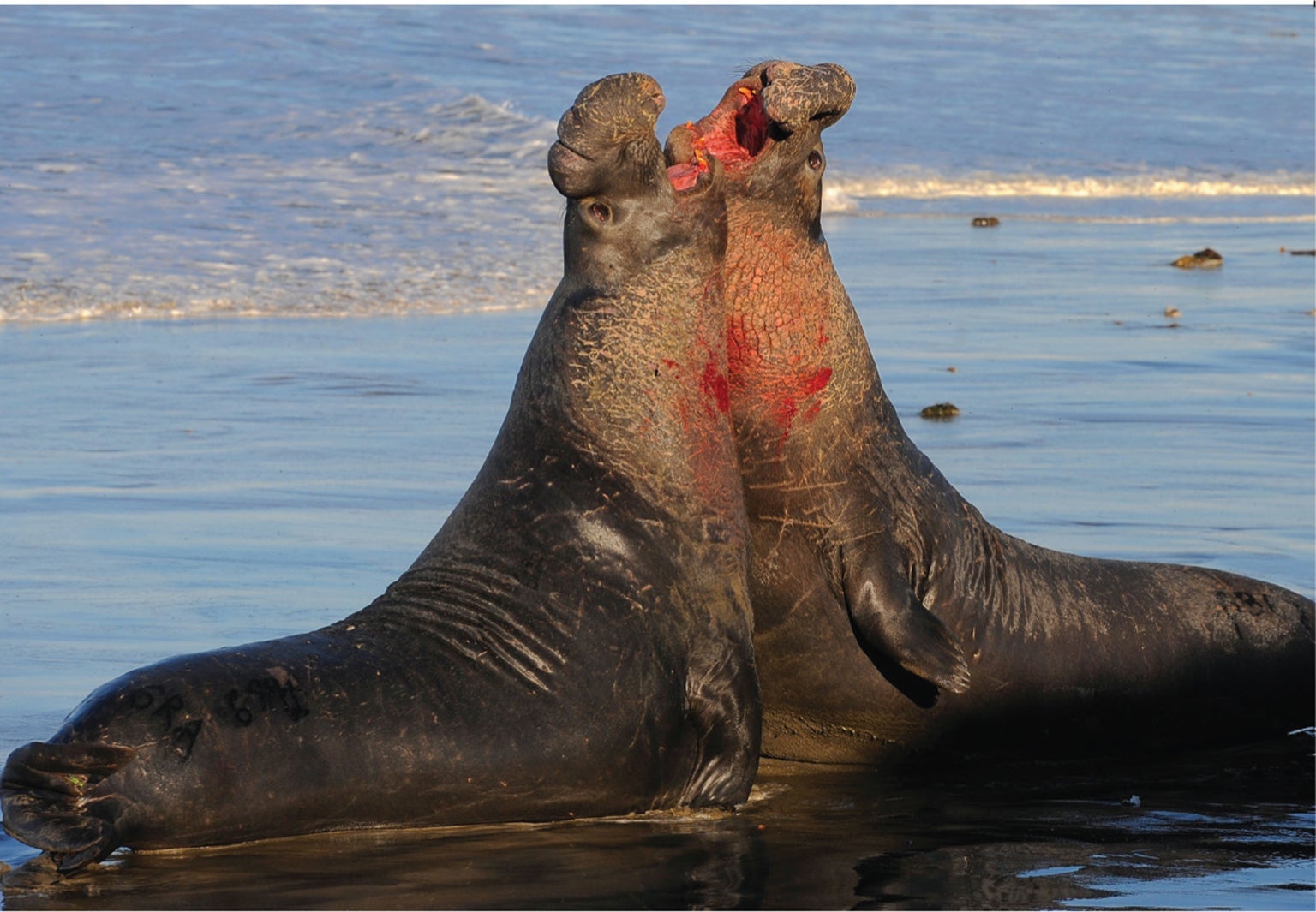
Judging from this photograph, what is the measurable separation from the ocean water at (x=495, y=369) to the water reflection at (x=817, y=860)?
16mm

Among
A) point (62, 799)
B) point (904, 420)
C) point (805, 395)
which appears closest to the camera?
point (62, 799)

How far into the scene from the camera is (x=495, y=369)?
1152 cm

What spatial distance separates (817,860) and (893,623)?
3.29 ft

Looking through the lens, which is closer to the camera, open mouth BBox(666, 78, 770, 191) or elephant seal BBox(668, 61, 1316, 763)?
elephant seal BBox(668, 61, 1316, 763)

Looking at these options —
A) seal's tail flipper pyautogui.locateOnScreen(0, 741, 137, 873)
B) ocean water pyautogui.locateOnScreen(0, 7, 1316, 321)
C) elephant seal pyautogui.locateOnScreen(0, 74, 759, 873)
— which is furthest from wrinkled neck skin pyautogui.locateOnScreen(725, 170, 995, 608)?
ocean water pyautogui.locateOnScreen(0, 7, 1316, 321)

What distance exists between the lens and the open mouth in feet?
20.4

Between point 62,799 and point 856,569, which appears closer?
point 62,799

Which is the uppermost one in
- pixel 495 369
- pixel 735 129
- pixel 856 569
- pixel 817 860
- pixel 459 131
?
pixel 459 131

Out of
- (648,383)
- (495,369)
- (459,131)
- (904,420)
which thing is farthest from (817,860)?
(459,131)

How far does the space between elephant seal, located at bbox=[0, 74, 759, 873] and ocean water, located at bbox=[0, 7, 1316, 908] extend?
0.15 meters

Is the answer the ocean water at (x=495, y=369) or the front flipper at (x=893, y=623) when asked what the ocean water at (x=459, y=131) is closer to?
the ocean water at (x=495, y=369)

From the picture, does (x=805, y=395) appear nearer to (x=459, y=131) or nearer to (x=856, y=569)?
(x=856, y=569)

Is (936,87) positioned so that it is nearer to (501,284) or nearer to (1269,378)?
(501,284)

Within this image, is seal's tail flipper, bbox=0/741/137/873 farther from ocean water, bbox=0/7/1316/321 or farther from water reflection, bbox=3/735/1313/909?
ocean water, bbox=0/7/1316/321
